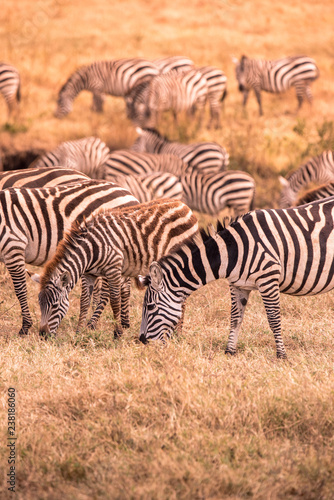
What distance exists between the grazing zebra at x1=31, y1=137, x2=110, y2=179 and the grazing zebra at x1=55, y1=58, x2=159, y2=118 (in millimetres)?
4455

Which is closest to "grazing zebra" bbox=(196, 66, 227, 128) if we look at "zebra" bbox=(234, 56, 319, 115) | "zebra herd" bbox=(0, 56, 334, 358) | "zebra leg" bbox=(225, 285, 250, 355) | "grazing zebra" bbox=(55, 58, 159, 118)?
"zebra" bbox=(234, 56, 319, 115)

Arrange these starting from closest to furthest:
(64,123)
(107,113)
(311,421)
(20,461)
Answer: (20,461) < (311,421) < (64,123) < (107,113)

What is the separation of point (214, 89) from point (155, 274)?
43.8 ft

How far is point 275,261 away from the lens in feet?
19.0

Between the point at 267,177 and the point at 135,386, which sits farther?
the point at 267,177

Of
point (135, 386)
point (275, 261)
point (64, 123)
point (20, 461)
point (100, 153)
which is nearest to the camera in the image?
point (20, 461)

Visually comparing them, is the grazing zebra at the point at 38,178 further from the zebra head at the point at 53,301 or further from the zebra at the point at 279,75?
the zebra at the point at 279,75

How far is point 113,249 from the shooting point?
6.48 metres

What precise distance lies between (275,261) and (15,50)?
1685 centimetres

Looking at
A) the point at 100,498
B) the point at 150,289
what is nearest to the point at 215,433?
the point at 100,498

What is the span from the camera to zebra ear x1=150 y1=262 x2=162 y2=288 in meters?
5.81

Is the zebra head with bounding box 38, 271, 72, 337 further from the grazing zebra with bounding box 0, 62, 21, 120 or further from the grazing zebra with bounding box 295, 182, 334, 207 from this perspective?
the grazing zebra with bounding box 0, 62, 21, 120

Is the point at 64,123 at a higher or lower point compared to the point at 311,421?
higher

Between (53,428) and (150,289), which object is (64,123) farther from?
(53,428)
